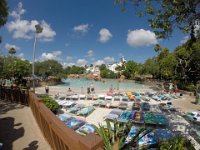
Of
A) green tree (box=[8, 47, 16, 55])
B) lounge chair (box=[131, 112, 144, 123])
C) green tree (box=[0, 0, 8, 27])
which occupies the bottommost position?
lounge chair (box=[131, 112, 144, 123])

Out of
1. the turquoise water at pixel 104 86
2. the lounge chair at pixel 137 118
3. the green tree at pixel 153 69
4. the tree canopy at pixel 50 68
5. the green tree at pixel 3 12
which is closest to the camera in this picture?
the green tree at pixel 3 12

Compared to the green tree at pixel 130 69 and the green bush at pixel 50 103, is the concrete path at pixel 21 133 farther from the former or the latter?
the green tree at pixel 130 69

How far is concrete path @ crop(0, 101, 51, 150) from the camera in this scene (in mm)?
3887

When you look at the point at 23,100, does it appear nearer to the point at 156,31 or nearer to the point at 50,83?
the point at 156,31

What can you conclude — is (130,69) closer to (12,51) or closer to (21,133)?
(12,51)

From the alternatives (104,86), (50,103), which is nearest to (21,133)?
(50,103)

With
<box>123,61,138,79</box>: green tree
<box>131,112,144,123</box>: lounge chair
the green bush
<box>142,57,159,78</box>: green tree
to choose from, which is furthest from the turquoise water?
<box>123,61,138,79</box>: green tree

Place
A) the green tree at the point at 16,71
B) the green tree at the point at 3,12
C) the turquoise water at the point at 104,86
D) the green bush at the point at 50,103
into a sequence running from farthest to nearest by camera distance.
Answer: the turquoise water at the point at 104,86
the green tree at the point at 16,71
the green bush at the point at 50,103
the green tree at the point at 3,12

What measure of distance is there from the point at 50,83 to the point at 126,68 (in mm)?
43387

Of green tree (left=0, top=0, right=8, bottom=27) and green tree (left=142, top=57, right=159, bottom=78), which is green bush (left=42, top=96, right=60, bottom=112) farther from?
green tree (left=142, top=57, right=159, bottom=78)

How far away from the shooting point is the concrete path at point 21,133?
3.89m

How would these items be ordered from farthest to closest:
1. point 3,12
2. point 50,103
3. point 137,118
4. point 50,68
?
point 50,68
point 137,118
point 50,103
point 3,12

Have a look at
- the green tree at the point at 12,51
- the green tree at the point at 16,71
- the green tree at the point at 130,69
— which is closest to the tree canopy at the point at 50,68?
the green tree at the point at 12,51

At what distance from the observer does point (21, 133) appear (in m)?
4.61
